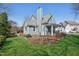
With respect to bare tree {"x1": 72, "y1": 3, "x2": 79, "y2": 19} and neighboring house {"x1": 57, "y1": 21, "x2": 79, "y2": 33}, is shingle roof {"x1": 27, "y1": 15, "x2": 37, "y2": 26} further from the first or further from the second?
bare tree {"x1": 72, "y1": 3, "x2": 79, "y2": 19}

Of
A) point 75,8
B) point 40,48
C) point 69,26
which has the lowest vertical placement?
point 40,48

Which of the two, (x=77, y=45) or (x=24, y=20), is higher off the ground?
(x=24, y=20)

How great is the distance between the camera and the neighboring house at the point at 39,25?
6.04 ft

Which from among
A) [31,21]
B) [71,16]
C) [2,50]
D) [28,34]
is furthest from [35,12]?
[2,50]

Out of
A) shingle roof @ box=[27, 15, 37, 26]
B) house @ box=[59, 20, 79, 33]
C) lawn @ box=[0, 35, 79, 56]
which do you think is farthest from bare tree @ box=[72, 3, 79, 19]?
shingle roof @ box=[27, 15, 37, 26]

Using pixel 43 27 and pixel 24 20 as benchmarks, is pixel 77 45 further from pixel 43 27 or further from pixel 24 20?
pixel 24 20

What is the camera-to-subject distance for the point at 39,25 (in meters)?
1.86

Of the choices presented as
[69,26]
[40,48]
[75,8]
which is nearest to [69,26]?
[69,26]

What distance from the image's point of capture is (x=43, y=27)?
6.10ft

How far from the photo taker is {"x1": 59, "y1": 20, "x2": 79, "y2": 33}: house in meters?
1.83

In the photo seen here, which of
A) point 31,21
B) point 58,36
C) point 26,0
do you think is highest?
point 26,0

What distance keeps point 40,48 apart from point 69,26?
313mm

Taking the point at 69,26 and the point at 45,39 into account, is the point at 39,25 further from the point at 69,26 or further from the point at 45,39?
the point at 69,26

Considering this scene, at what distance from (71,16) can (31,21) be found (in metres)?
0.34
